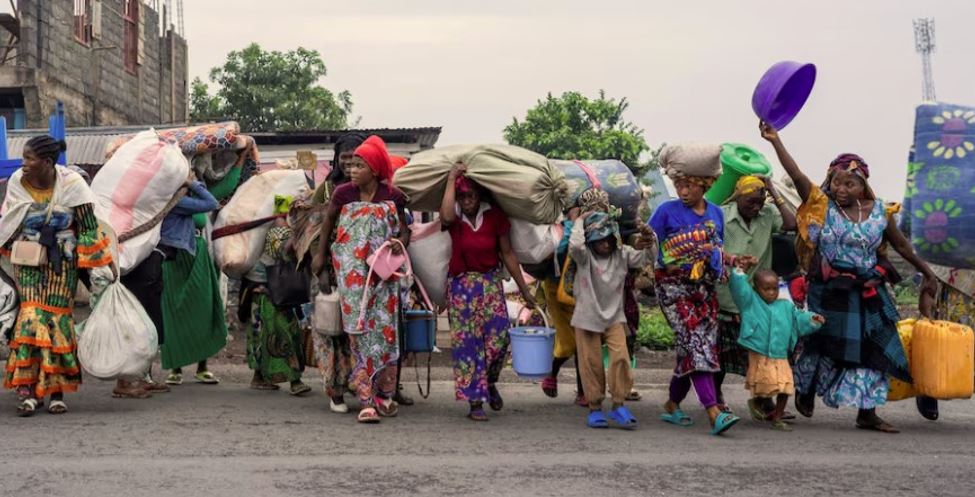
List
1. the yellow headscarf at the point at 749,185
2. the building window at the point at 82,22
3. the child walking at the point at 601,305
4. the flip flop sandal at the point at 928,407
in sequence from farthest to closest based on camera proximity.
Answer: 1. the building window at the point at 82,22
2. the flip flop sandal at the point at 928,407
3. the yellow headscarf at the point at 749,185
4. the child walking at the point at 601,305

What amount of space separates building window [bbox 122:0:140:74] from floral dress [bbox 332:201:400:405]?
2090cm

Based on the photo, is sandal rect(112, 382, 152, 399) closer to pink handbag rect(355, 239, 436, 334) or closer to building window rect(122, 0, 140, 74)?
pink handbag rect(355, 239, 436, 334)

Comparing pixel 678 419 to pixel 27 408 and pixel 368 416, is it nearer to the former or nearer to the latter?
pixel 368 416

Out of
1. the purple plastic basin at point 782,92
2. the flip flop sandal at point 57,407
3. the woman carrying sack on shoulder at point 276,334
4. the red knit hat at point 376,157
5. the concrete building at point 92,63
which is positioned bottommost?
the flip flop sandal at point 57,407

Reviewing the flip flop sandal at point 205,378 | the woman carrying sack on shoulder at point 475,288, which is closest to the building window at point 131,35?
the flip flop sandal at point 205,378

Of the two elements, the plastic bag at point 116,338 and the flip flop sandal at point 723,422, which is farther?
the plastic bag at point 116,338

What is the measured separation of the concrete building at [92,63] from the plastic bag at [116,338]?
1443 centimetres

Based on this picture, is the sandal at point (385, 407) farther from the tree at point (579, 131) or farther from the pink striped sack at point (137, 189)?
the tree at point (579, 131)

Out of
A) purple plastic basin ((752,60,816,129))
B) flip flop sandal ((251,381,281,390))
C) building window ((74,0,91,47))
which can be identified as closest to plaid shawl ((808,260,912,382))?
purple plastic basin ((752,60,816,129))

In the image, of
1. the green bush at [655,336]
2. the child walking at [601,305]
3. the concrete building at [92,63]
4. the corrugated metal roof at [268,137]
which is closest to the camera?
the child walking at [601,305]

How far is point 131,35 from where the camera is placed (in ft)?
89.0

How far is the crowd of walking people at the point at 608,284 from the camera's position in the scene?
7242mm

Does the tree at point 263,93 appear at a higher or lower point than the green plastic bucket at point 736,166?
higher

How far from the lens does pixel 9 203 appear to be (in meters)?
7.40
